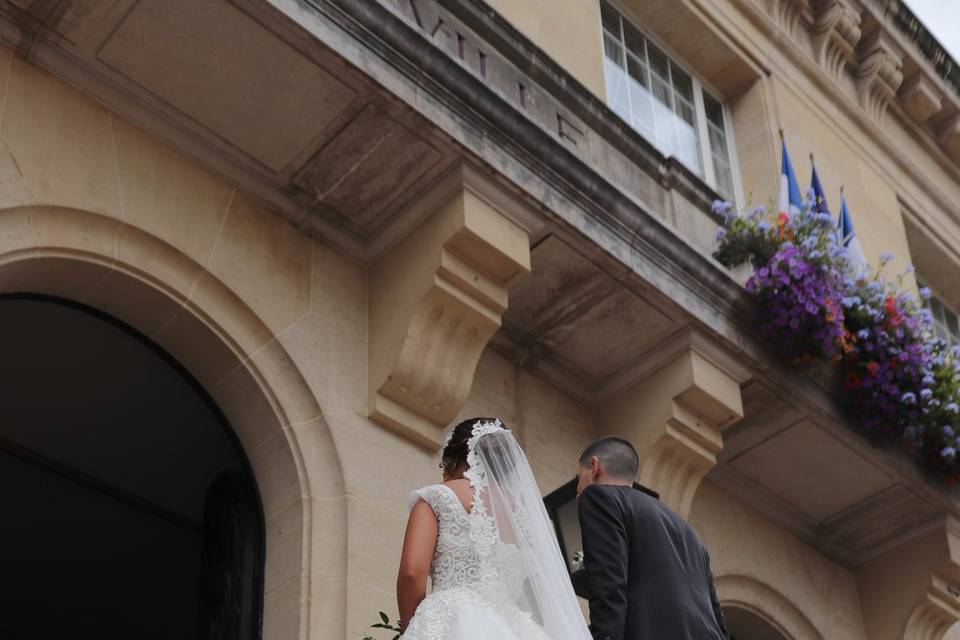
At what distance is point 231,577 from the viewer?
6.69 meters

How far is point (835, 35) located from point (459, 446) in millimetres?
7915

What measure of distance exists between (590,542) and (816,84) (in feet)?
24.9

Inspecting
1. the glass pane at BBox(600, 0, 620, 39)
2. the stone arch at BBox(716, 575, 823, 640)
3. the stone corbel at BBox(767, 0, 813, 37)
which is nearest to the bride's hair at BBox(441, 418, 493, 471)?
the stone arch at BBox(716, 575, 823, 640)

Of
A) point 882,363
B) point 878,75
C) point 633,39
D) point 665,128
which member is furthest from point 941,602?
point 878,75

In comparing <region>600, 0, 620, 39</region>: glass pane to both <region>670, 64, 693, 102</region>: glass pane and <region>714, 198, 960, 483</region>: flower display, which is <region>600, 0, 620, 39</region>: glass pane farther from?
<region>714, 198, 960, 483</region>: flower display

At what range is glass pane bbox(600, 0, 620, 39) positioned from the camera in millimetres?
10705

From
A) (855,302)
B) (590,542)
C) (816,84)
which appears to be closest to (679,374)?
(855,302)

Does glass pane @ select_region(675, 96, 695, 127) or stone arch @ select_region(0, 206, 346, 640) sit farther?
glass pane @ select_region(675, 96, 695, 127)

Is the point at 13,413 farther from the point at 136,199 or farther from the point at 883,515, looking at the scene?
the point at 883,515

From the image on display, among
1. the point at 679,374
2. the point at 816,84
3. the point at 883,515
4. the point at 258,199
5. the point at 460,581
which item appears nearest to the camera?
the point at 460,581

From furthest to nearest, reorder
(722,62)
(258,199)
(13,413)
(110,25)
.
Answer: (722,62)
(13,413)
(258,199)
(110,25)

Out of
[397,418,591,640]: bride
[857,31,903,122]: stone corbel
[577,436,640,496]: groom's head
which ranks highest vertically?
[857,31,903,122]: stone corbel

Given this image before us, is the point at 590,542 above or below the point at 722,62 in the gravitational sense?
below

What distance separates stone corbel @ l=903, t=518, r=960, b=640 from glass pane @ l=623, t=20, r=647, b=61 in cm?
378
